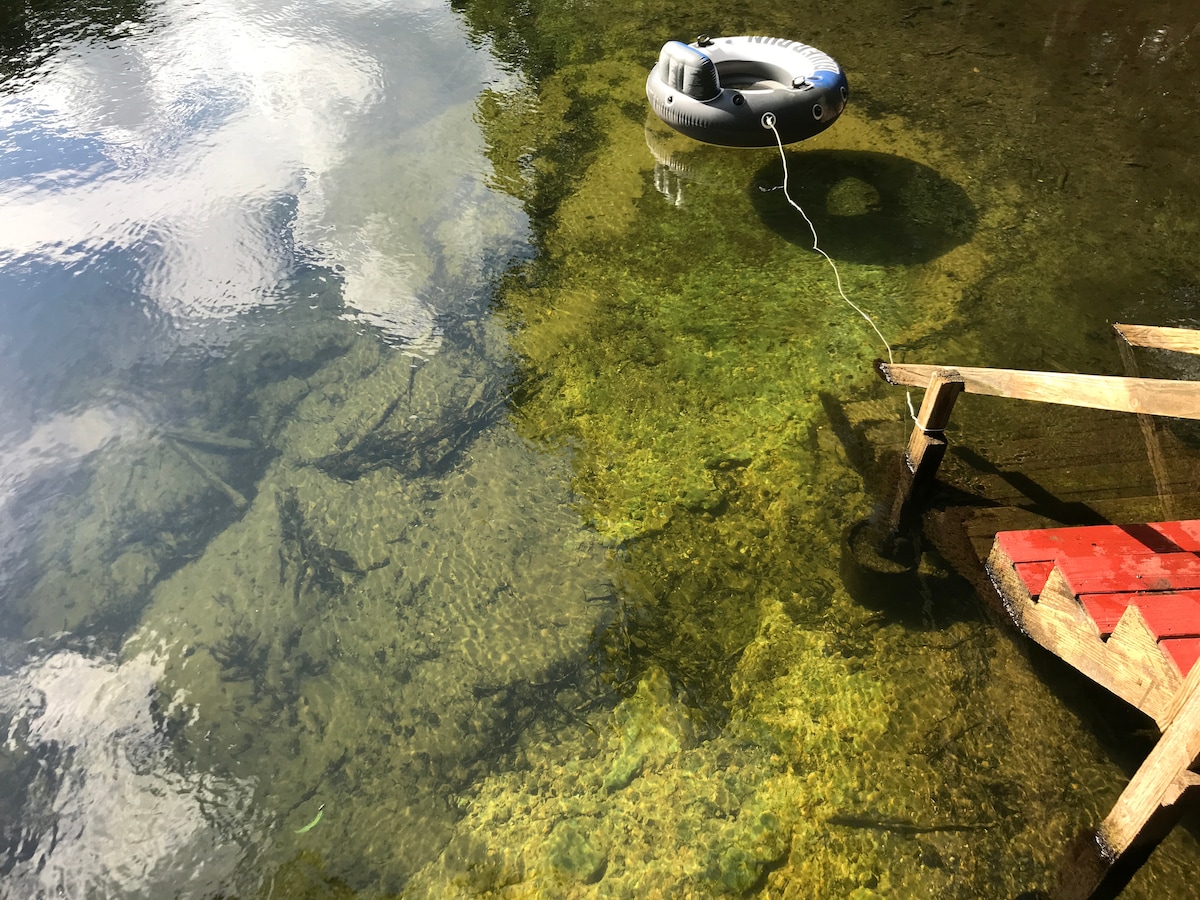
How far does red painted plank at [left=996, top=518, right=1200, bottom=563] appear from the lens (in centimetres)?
196

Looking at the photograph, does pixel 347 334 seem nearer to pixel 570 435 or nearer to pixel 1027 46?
pixel 570 435

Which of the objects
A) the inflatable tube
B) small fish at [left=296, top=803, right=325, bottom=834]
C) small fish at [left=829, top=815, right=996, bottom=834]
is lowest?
small fish at [left=296, top=803, right=325, bottom=834]

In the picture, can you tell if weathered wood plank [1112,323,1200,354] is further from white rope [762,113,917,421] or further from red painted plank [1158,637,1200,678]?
red painted plank [1158,637,1200,678]

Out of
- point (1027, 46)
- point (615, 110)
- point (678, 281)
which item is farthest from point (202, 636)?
point (1027, 46)

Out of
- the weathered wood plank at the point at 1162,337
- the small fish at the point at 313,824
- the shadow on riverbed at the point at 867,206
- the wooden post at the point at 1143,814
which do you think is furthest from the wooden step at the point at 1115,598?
the small fish at the point at 313,824

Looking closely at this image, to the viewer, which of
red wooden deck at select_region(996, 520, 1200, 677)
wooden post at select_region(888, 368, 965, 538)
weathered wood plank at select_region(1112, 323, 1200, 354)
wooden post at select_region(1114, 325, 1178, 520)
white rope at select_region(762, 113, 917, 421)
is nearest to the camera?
red wooden deck at select_region(996, 520, 1200, 677)

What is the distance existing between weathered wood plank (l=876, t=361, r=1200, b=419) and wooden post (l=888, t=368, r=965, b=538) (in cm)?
4

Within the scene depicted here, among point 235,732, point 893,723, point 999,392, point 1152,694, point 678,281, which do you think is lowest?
point 235,732

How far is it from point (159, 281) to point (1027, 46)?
5086mm

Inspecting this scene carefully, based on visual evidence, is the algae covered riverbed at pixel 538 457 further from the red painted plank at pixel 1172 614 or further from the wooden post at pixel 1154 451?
the red painted plank at pixel 1172 614

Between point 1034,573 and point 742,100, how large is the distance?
247 centimetres

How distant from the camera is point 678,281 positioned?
3.27 meters

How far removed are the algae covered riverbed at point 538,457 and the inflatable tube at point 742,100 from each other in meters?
0.31

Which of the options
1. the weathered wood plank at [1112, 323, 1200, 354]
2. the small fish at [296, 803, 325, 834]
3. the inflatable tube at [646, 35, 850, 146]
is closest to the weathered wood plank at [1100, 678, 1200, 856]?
the weathered wood plank at [1112, 323, 1200, 354]
